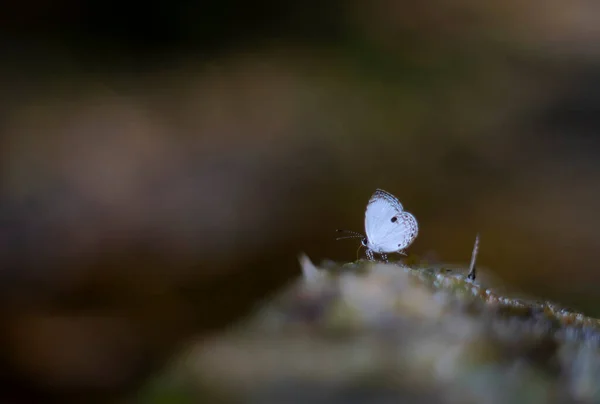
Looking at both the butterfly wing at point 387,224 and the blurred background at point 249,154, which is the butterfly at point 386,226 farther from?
the blurred background at point 249,154

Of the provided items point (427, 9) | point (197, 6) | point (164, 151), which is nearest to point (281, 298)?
point (164, 151)

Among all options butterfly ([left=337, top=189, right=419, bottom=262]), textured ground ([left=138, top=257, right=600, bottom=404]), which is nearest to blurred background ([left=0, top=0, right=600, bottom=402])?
butterfly ([left=337, top=189, right=419, bottom=262])

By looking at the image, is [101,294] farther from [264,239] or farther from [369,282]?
[369,282]

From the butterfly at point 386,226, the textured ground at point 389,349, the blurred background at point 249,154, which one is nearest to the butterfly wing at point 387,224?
the butterfly at point 386,226

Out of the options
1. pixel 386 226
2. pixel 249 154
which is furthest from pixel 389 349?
pixel 249 154

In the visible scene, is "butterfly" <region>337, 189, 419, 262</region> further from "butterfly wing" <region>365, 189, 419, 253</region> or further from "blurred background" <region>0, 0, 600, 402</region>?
"blurred background" <region>0, 0, 600, 402</region>

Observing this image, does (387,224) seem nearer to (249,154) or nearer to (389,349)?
(389,349)

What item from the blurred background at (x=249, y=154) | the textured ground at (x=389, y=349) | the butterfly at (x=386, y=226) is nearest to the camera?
the textured ground at (x=389, y=349)
